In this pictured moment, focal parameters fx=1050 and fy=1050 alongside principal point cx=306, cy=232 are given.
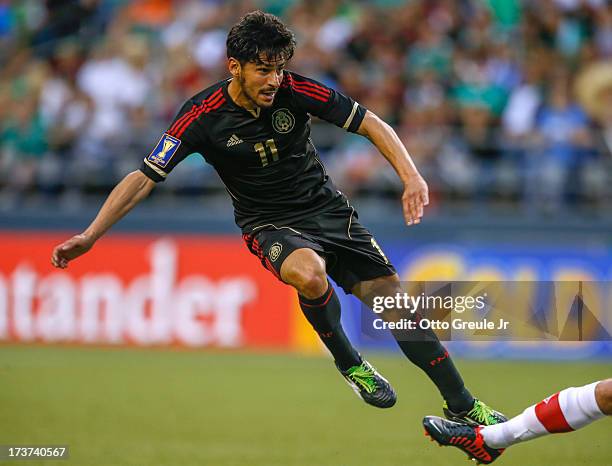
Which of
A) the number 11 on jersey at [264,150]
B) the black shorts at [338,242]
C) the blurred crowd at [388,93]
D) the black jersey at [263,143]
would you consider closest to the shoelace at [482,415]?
the black shorts at [338,242]

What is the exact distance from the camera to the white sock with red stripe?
5957mm

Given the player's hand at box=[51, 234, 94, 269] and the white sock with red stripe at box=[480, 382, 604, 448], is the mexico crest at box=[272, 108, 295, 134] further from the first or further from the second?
the white sock with red stripe at box=[480, 382, 604, 448]

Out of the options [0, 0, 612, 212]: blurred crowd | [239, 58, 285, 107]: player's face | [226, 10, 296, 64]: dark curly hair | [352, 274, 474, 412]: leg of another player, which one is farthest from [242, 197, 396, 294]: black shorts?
[0, 0, 612, 212]: blurred crowd

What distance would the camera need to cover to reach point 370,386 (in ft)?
22.8

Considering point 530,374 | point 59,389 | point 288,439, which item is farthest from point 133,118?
point 288,439

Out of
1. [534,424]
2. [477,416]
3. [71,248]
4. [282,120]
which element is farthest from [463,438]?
[71,248]

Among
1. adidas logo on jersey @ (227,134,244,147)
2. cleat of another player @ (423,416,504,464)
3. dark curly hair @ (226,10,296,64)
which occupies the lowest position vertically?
cleat of another player @ (423,416,504,464)

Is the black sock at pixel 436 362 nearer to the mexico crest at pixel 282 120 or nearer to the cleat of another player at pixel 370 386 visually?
the cleat of another player at pixel 370 386

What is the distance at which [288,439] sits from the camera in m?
8.67

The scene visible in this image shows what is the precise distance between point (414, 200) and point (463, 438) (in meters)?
1.53

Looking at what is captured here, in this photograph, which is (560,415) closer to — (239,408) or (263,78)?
(263,78)

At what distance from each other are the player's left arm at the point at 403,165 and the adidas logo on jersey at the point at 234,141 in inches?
31.2

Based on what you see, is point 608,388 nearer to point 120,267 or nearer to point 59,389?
point 59,389

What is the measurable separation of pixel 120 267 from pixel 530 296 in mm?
7093
